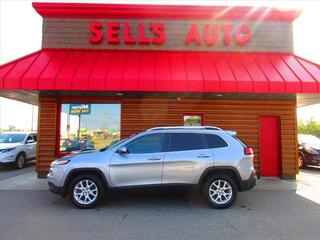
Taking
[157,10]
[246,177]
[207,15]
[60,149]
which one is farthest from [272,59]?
[60,149]

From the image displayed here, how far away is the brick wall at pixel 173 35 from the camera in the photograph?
36.5ft

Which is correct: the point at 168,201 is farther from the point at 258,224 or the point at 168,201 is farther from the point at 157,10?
the point at 157,10

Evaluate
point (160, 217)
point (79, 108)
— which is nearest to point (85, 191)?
point (160, 217)

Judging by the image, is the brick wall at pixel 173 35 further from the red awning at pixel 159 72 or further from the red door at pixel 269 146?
the red door at pixel 269 146

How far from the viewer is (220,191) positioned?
22.6 ft

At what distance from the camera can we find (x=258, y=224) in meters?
5.72

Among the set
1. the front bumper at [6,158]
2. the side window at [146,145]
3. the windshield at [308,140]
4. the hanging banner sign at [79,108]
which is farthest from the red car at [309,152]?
the front bumper at [6,158]

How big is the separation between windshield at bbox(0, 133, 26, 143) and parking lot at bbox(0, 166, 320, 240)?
6.92m

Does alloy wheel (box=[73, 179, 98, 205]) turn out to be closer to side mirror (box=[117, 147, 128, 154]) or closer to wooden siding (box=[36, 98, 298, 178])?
side mirror (box=[117, 147, 128, 154])

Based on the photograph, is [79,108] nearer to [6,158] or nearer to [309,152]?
[6,158]

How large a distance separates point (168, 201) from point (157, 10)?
23.8ft

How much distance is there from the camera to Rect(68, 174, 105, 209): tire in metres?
6.71

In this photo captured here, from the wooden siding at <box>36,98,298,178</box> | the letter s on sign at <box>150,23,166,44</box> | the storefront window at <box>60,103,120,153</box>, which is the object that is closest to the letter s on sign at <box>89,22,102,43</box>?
the letter s on sign at <box>150,23,166,44</box>

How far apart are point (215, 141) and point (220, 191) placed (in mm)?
1164
